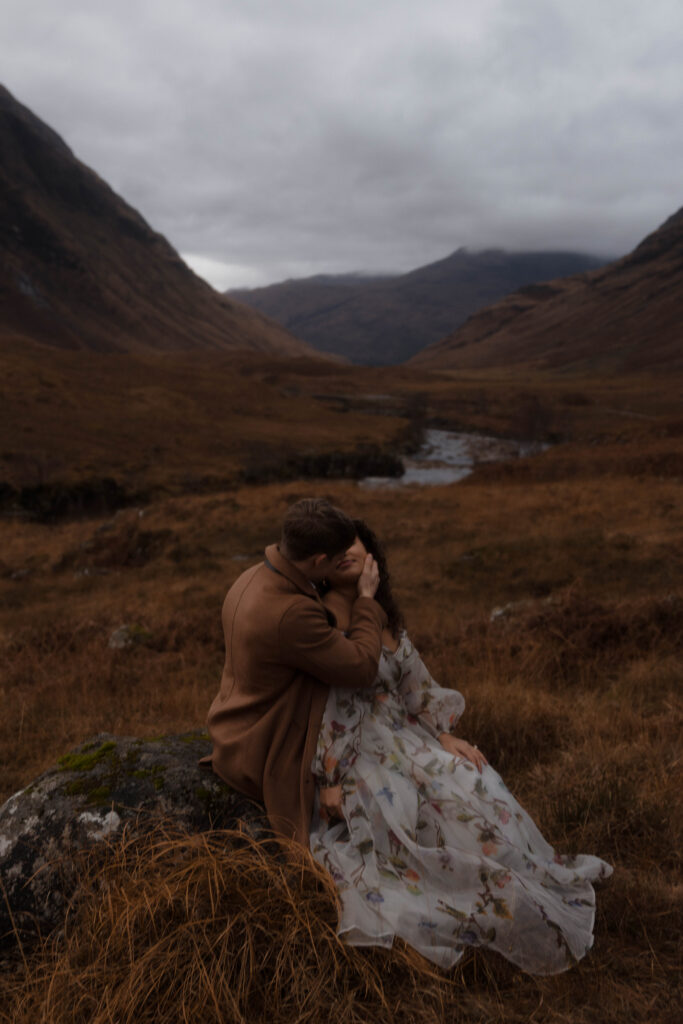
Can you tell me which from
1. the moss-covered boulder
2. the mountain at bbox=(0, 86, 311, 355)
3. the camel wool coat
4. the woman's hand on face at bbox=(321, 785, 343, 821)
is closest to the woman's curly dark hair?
the camel wool coat

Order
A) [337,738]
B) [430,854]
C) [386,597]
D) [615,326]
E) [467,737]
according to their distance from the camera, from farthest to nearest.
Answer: [615,326], [467,737], [386,597], [337,738], [430,854]

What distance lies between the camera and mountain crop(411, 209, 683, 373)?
129250 millimetres

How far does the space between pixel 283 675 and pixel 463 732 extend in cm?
243

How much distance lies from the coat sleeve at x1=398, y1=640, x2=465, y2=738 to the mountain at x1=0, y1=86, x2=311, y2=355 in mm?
143450

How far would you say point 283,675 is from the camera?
9.34 feet

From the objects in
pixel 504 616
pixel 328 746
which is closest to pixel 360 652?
pixel 328 746

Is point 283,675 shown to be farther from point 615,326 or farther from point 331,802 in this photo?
point 615,326

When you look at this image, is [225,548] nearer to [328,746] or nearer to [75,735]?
[75,735]

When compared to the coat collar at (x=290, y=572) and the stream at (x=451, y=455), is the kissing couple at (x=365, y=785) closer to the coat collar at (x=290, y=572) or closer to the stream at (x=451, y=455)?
the coat collar at (x=290, y=572)

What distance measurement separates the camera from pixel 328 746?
9.42 feet

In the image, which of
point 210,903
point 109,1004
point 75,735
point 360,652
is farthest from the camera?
point 75,735

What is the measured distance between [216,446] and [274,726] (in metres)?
50.9

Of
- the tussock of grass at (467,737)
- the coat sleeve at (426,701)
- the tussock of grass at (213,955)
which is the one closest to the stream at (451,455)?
the tussock of grass at (467,737)

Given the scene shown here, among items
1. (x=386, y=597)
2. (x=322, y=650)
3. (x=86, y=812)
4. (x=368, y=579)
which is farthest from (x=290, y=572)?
(x=86, y=812)
